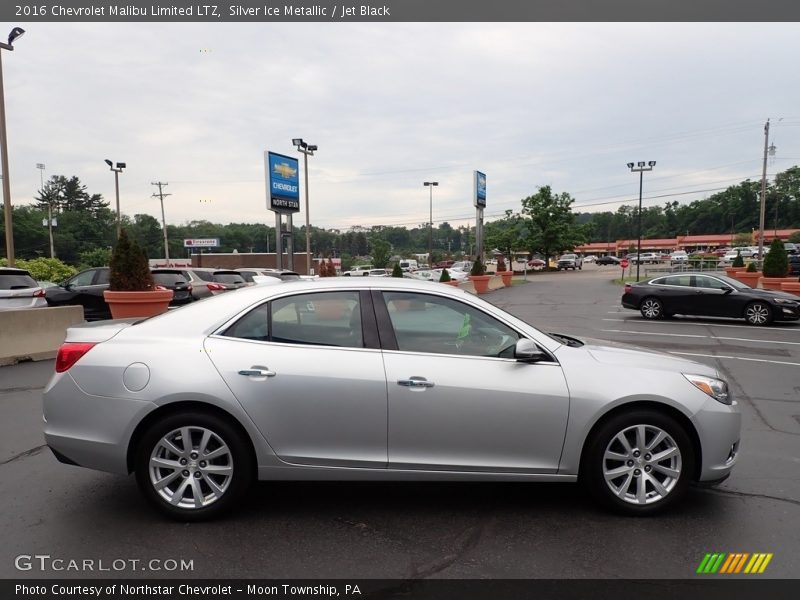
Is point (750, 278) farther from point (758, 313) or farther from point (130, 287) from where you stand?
point (130, 287)

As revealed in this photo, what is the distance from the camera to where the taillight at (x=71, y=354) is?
12.6ft

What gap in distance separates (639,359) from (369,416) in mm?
1916

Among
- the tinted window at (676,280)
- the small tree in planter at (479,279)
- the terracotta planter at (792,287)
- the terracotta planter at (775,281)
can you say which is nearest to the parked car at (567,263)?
the small tree in planter at (479,279)

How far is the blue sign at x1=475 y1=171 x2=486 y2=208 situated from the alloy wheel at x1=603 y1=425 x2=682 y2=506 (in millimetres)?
38834

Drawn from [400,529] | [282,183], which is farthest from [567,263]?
[400,529]

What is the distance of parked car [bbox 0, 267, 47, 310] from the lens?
11.2m

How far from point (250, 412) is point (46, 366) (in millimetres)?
7286

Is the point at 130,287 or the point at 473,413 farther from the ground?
the point at 130,287

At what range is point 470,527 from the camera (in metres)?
3.69

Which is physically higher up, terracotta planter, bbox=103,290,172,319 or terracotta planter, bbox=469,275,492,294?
terracotta planter, bbox=103,290,172,319

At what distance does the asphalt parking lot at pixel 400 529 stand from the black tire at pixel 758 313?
1134 cm

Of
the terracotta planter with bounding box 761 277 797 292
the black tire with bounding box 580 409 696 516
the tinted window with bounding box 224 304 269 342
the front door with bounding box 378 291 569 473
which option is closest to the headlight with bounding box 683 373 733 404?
the black tire with bounding box 580 409 696 516

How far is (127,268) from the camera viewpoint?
37.2 feet
